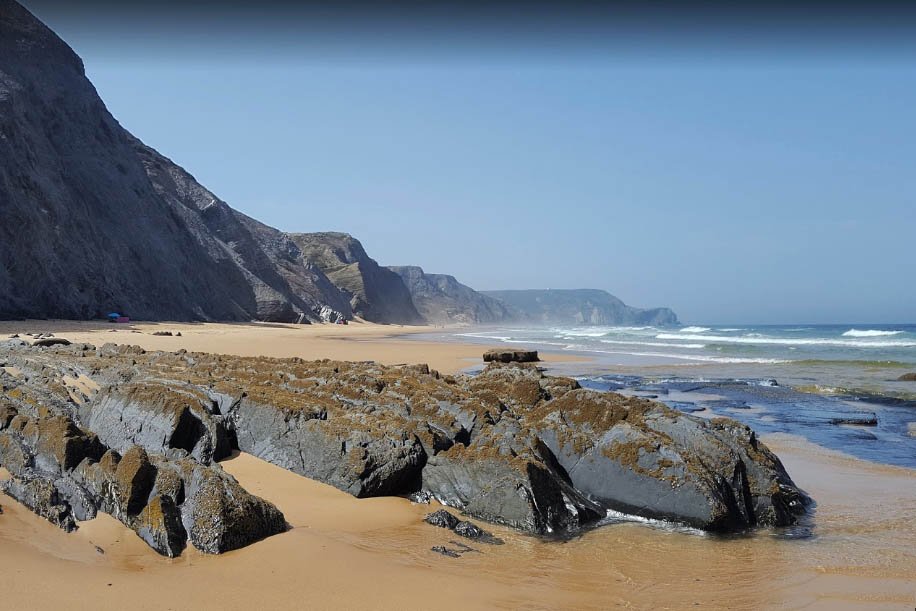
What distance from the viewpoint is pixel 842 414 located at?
14.5 m

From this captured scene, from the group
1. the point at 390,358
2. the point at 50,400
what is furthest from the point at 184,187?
the point at 50,400

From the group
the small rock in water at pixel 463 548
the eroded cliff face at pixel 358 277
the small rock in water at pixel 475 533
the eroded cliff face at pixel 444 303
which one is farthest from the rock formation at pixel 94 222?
the eroded cliff face at pixel 444 303

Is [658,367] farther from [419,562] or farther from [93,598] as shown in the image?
[93,598]

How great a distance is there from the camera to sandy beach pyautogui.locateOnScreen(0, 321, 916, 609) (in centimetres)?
455

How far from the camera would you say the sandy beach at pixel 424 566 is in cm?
455

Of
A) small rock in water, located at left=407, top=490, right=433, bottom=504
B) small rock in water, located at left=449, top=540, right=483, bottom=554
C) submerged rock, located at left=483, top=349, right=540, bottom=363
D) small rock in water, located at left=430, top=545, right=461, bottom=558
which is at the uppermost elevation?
submerged rock, located at left=483, top=349, right=540, bottom=363

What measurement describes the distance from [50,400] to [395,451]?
518 cm

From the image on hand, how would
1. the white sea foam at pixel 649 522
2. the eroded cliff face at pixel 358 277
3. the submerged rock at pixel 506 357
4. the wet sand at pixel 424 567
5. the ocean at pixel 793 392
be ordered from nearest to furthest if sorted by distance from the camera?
the wet sand at pixel 424 567
the white sea foam at pixel 649 522
the ocean at pixel 793 392
the submerged rock at pixel 506 357
the eroded cliff face at pixel 358 277

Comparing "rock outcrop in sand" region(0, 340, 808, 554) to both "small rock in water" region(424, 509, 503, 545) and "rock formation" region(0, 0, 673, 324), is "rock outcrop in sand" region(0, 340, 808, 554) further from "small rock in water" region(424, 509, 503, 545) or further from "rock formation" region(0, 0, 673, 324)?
"rock formation" region(0, 0, 673, 324)

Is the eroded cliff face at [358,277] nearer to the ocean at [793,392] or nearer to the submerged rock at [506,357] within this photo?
the submerged rock at [506,357]

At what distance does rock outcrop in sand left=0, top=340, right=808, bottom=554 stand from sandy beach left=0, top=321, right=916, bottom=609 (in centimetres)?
24

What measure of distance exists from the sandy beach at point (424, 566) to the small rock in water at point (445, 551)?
2.8 inches

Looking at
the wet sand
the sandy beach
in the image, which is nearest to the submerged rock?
the sandy beach

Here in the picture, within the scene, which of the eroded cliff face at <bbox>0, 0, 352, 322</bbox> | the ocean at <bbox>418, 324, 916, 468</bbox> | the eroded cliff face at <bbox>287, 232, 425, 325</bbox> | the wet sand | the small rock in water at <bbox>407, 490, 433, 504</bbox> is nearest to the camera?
the wet sand
